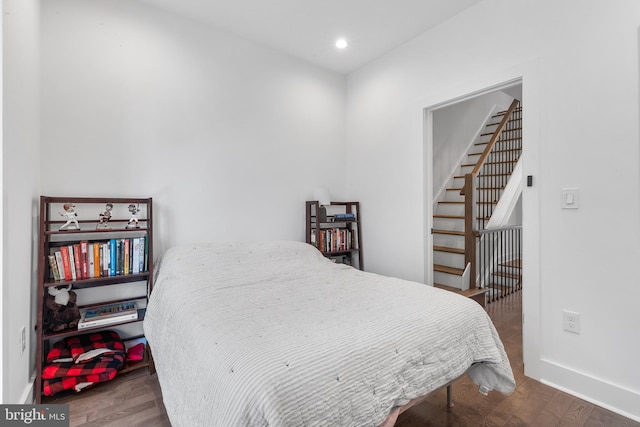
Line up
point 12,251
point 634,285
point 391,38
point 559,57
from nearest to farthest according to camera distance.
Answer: point 12,251
point 634,285
point 559,57
point 391,38

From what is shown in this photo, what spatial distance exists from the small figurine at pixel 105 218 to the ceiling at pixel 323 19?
5.15 feet

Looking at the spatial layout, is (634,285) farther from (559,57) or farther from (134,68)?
(134,68)

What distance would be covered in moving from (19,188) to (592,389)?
324 centimetres

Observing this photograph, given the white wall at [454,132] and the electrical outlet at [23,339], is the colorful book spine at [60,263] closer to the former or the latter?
the electrical outlet at [23,339]

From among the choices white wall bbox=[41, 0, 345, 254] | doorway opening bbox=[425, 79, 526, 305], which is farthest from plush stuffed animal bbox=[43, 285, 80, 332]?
doorway opening bbox=[425, 79, 526, 305]

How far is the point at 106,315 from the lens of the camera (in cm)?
200

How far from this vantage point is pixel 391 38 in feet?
9.00

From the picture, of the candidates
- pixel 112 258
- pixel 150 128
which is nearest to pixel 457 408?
pixel 112 258

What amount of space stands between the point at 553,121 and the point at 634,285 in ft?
3.32

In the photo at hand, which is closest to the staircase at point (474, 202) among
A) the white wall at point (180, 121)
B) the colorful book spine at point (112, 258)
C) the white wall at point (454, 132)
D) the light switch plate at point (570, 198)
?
the white wall at point (454, 132)

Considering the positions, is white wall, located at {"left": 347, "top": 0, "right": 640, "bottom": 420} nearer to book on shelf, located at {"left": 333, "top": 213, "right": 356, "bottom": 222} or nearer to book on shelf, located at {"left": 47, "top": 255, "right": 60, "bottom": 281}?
book on shelf, located at {"left": 333, "top": 213, "right": 356, "bottom": 222}

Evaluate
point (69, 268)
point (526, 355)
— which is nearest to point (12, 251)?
point (69, 268)

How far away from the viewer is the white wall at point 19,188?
1.27m

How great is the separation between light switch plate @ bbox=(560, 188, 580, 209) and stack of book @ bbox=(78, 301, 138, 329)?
284cm
